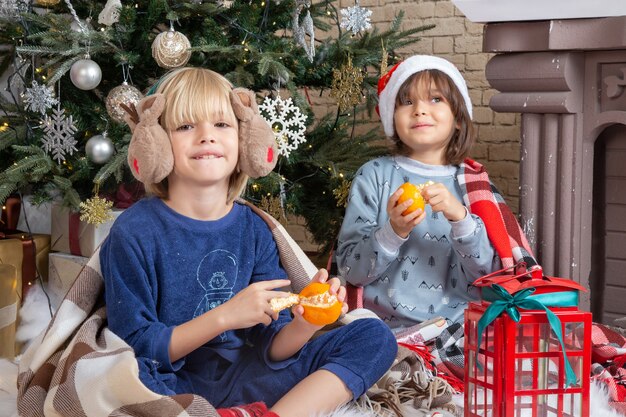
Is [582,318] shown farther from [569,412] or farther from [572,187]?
[572,187]

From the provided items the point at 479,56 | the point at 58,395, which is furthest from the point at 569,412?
the point at 479,56

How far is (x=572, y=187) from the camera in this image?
2.42 metres

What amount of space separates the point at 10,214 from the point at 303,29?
46.9 inches

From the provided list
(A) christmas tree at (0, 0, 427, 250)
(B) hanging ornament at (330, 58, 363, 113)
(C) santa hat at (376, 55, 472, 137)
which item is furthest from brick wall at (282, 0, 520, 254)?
(C) santa hat at (376, 55, 472, 137)

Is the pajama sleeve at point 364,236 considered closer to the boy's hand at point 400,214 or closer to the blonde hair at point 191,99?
the boy's hand at point 400,214

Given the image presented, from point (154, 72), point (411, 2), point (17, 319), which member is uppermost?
point (411, 2)

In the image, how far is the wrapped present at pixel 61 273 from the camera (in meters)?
2.72

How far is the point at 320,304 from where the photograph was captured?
5.12ft

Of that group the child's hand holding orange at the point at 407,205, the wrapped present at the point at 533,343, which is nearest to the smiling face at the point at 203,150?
the child's hand holding orange at the point at 407,205

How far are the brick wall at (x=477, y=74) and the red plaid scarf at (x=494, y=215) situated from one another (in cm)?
124

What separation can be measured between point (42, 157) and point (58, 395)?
42.4 inches

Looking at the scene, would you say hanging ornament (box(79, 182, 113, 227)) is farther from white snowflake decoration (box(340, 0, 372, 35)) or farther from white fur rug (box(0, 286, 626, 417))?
white snowflake decoration (box(340, 0, 372, 35))

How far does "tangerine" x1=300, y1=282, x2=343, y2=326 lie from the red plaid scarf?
70 cm

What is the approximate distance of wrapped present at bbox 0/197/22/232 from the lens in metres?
2.92
